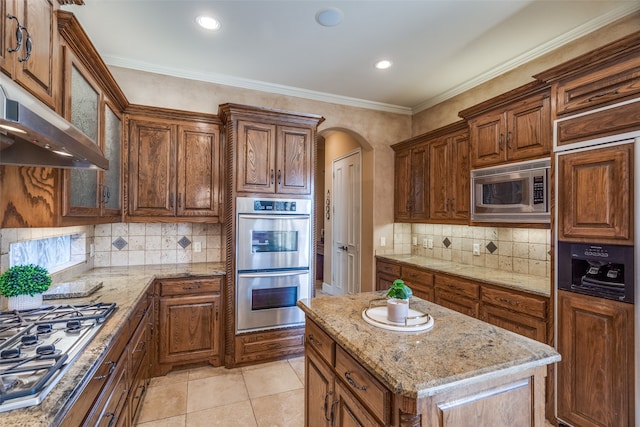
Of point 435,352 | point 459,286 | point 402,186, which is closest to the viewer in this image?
point 435,352

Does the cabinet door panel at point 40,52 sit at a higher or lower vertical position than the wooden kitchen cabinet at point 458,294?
higher

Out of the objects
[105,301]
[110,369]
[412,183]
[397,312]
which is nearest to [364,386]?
[397,312]

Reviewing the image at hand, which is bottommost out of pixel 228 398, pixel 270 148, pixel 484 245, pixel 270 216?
pixel 228 398

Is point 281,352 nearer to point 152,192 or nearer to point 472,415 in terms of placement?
point 152,192

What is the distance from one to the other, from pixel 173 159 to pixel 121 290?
139 cm

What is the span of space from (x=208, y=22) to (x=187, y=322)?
261cm

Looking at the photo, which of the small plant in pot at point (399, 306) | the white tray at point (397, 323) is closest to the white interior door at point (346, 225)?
the white tray at point (397, 323)

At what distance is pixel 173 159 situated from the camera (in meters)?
Answer: 3.06

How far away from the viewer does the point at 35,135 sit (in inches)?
40.8

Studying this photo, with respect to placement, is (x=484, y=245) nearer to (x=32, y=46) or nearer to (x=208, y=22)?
(x=208, y=22)

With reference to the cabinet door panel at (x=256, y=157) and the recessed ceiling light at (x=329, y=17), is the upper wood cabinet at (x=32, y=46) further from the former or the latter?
the recessed ceiling light at (x=329, y=17)

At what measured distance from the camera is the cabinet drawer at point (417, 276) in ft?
10.7

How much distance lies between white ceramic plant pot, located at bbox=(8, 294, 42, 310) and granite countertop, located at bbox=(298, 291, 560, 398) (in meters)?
1.53

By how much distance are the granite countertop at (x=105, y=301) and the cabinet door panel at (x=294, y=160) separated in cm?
109
